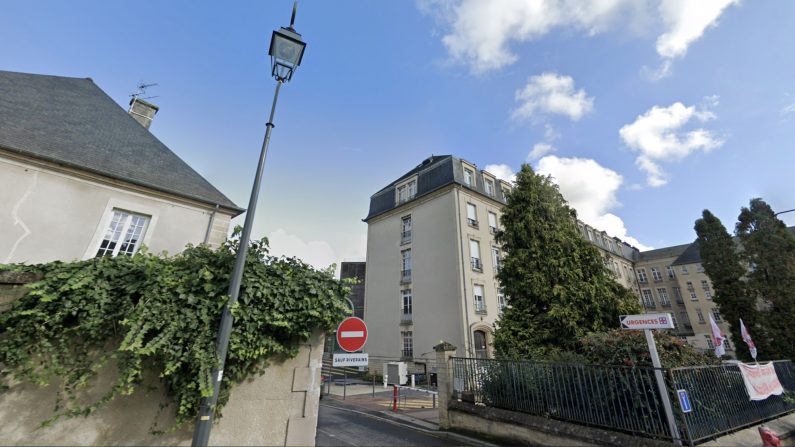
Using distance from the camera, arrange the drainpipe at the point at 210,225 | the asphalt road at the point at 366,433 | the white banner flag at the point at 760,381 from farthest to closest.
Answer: the drainpipe at the point at 210,225, the white banner flag at the point at 760,381, the asphalt road at the point at 366,433

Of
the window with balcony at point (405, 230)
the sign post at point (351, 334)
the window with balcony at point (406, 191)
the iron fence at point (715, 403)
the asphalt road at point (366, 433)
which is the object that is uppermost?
the window with balcony at point (406, 191)

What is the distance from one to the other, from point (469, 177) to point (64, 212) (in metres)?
22.1

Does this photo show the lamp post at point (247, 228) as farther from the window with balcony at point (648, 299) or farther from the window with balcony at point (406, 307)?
the window with balcony at point (648, 299)

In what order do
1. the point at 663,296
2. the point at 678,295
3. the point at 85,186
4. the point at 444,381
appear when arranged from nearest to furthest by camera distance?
the point at 444,381 → the point at 85,186 → the point at 678,295 → the point at 663,296

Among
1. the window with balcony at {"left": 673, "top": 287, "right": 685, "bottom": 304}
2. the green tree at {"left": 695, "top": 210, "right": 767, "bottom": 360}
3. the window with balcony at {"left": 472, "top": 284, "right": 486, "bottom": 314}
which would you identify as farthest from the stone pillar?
the window with balcony at {"left": 673, "top": 287, "right": 685, "bottom": 304}

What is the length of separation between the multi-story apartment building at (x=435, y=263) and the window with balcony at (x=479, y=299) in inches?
2.6

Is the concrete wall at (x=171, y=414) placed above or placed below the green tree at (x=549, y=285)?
below

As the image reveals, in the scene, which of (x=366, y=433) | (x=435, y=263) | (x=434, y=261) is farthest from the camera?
(x=434, y=261)

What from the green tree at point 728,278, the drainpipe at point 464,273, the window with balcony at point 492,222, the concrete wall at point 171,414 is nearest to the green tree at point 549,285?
the drainpipe at point 464,273

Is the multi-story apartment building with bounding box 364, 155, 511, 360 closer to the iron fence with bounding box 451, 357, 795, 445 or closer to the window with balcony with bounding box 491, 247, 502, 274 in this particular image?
the window with balcony with bounding box 491, 247, 502, 274

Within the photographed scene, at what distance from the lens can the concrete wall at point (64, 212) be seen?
8.39m

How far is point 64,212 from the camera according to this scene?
9.07 metres

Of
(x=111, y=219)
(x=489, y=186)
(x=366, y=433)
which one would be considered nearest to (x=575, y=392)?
(x=366, y=433)

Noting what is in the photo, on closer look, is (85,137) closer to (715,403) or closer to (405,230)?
(715,403)
